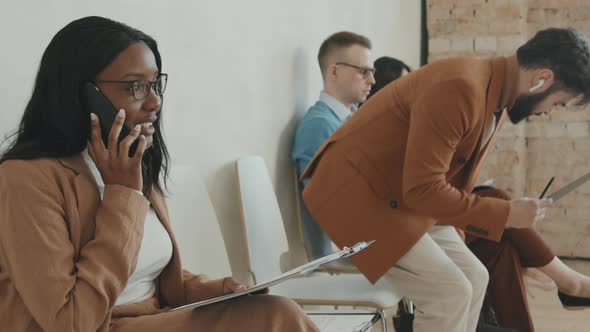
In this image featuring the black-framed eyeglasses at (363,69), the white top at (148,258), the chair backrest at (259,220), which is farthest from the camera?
the black-framed eyeglasses at (363,69)

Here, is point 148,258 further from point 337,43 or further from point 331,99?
point 337,43

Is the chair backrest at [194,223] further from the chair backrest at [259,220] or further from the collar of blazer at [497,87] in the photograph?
the collar of blazer at [497,87]

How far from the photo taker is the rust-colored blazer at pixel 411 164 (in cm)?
204

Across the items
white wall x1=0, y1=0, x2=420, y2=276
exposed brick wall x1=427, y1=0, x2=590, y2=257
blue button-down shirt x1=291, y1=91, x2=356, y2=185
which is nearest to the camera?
white wall x1=0, y1=0, x2=420, y2=276

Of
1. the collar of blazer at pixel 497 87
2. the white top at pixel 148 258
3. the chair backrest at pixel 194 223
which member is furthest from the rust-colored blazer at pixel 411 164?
the white top at pixel 148 258

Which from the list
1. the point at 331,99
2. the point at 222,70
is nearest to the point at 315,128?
the point at 331,99

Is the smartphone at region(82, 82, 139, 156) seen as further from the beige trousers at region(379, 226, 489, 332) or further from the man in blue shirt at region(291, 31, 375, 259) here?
the man in blue shirt at region(291, 31, 375, 259)

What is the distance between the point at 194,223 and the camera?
2084mm

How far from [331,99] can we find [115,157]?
1.90m

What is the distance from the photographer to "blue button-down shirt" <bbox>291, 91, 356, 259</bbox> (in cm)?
294

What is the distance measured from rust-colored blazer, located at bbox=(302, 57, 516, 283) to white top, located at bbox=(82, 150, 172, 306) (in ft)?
2.71

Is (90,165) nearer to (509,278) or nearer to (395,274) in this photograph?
(395,274)

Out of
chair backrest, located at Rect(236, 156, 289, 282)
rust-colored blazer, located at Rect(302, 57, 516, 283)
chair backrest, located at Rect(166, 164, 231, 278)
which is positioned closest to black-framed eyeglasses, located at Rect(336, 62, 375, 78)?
chair backrest, located at Rect(236, 156, 289, 282)

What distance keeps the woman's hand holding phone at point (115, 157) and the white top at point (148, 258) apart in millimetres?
77
